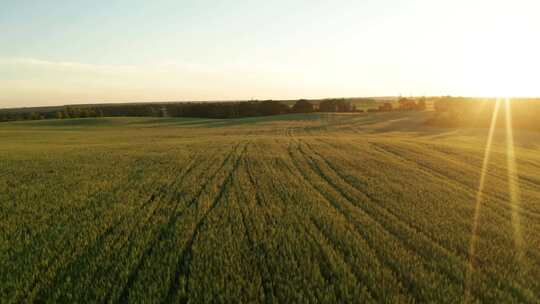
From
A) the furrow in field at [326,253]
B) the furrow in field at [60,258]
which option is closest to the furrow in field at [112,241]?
the furrow in field at [60,258]

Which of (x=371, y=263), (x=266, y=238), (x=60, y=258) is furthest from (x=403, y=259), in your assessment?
(x=60, y=258)

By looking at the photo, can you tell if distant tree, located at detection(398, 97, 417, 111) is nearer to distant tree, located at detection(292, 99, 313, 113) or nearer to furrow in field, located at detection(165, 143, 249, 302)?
distant tree, located at detection(292, 99, 313, 113)

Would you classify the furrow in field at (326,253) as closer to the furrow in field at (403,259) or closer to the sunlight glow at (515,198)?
the furrow in field at (403,259)

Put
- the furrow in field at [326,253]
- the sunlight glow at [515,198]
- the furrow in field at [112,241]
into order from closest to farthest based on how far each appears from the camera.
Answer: the furrow in field at [326,253] < the furrow in field at [112,241] < the sunlight glow at [515,198]

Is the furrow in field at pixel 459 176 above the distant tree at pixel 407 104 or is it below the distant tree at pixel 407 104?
below

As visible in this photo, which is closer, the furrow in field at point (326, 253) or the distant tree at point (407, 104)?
the furrow in field at point (326, 253)

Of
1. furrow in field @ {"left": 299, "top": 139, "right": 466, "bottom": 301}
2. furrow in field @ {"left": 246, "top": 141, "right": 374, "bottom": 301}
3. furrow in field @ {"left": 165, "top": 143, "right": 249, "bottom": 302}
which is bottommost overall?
furrow in field @ {"left": 299, "top": 139, "right": 466, "bottom": 301}

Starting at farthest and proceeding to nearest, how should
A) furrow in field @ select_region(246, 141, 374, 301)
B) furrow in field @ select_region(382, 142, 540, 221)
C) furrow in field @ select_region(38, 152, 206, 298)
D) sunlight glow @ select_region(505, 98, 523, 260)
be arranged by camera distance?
furrow in field @ select_region(382, 142, 540, 221) → sunlight glow @ select_region(505, 98, 523, 260) → furrow in field @ select_region(38, 152, 206, 298) → furrow in field @ select_region(246, 141, 374, 301)

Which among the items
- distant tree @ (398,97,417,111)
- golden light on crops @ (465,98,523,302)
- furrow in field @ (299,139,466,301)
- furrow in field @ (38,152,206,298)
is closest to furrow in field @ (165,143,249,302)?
furrow in field @ (38,152,206,298)

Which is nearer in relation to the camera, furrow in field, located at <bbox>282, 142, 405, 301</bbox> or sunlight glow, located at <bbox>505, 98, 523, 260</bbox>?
furrow in field, located at <bbox>282, 142, 405, 301</bbox>

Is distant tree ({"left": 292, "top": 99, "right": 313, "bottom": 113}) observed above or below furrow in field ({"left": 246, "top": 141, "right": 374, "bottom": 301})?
above

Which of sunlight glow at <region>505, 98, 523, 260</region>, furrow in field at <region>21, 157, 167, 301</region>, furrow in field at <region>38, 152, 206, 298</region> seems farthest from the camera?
sunlight glow at <region>505, 98, 523, 260</region>

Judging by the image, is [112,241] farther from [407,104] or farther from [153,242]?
[407,104]
